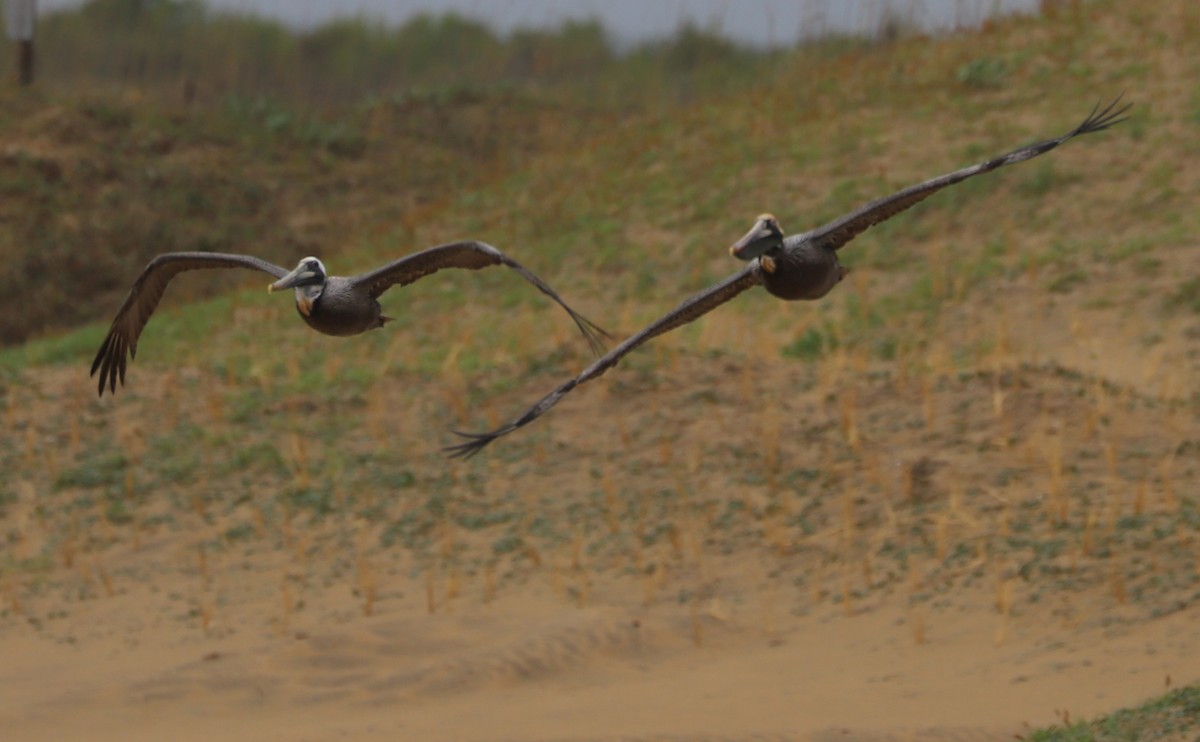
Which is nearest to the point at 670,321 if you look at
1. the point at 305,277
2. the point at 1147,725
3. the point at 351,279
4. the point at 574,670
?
the point at 351,279

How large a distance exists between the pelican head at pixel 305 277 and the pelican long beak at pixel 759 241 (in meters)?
1.82

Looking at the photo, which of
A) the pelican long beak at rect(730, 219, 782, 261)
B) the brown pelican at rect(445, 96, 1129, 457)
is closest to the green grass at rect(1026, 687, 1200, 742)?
the brown pelican at rect(445, 96, 1129, 457)

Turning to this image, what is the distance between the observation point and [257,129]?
81.9ft

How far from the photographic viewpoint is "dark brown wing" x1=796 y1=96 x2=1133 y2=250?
726 centimetres

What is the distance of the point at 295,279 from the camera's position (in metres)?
8.08

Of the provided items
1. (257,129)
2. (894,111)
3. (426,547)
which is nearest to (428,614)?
(426,547)

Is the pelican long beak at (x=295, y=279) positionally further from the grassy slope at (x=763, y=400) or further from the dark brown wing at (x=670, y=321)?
the grassy slope at (x=763, y=400)

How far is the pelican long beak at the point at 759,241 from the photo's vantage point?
25.5 feet

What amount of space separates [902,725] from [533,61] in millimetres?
21105

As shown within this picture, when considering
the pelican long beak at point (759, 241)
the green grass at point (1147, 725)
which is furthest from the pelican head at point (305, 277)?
the green grass at point (1147, 725)

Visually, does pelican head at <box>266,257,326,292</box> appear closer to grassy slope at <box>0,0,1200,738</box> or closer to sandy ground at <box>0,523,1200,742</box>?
sandy ground at <box>0,523,1200,742</box>

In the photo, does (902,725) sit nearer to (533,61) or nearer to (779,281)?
(779,281)

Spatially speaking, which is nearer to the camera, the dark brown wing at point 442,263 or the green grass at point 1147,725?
the green grass at point 1147,725

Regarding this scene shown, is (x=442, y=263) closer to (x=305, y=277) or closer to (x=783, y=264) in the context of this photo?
(x=305, y=277)
